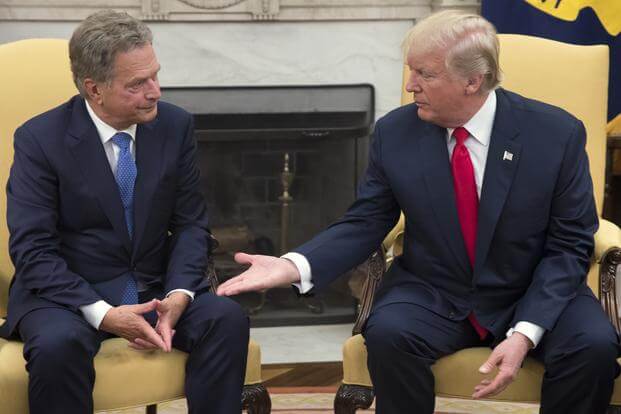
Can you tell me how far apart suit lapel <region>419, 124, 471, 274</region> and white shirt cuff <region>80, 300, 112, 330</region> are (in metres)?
0.81

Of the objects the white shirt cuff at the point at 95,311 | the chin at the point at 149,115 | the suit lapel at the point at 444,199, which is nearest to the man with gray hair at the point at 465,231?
the suit lapel at the point at 444,199

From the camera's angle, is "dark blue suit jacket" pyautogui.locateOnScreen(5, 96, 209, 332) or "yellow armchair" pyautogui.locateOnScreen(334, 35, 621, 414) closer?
"dark blue suit jacket" pyautogui.locateOnScreen(5, 96, 209, 332)

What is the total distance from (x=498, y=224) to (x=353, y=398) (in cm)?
54

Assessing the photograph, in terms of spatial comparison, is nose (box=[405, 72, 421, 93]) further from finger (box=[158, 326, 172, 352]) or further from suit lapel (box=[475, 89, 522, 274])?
finger (box=[158, 326, 172, 352])

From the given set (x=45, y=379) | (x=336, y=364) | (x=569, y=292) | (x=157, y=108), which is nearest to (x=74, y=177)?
(x=157, y=108)

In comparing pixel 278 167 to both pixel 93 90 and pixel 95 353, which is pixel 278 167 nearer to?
pixel 93 90

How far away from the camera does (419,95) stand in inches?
97.6

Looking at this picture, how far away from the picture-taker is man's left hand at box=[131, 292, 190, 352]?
2400 mm

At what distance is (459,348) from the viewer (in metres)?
2.45

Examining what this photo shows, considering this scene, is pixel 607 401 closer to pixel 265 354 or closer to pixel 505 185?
pixel 505 185

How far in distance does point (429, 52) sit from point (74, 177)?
35.5 inches

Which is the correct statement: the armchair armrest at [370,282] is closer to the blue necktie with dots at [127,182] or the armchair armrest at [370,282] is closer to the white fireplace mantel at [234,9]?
the blue necktie with dots at [127,182]

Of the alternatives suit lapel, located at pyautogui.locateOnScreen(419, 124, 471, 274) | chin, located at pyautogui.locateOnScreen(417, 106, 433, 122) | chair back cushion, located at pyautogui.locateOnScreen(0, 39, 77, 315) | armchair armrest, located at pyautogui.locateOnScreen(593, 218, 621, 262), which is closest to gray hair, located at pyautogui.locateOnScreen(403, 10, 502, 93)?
chin, located at pyautogui.locateOnScreen(417, 106, 433, 122)

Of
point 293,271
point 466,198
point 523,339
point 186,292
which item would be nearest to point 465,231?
point 466,198
